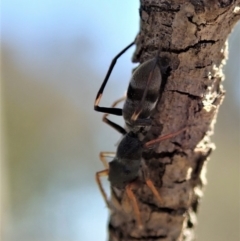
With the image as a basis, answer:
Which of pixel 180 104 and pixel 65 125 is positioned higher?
pixel 180 104

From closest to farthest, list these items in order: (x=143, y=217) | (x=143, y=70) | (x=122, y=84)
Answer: (x=143, y=70)
(x=143, y=217)
(x=122, y=84)

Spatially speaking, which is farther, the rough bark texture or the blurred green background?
the blurred green background

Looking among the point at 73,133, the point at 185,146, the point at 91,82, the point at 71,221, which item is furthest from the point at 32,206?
the point at 185,146

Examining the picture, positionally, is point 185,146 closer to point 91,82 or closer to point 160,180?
point 160,180

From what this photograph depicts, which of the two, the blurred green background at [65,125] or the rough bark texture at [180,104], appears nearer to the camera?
the rough bark texture at [180,104]
